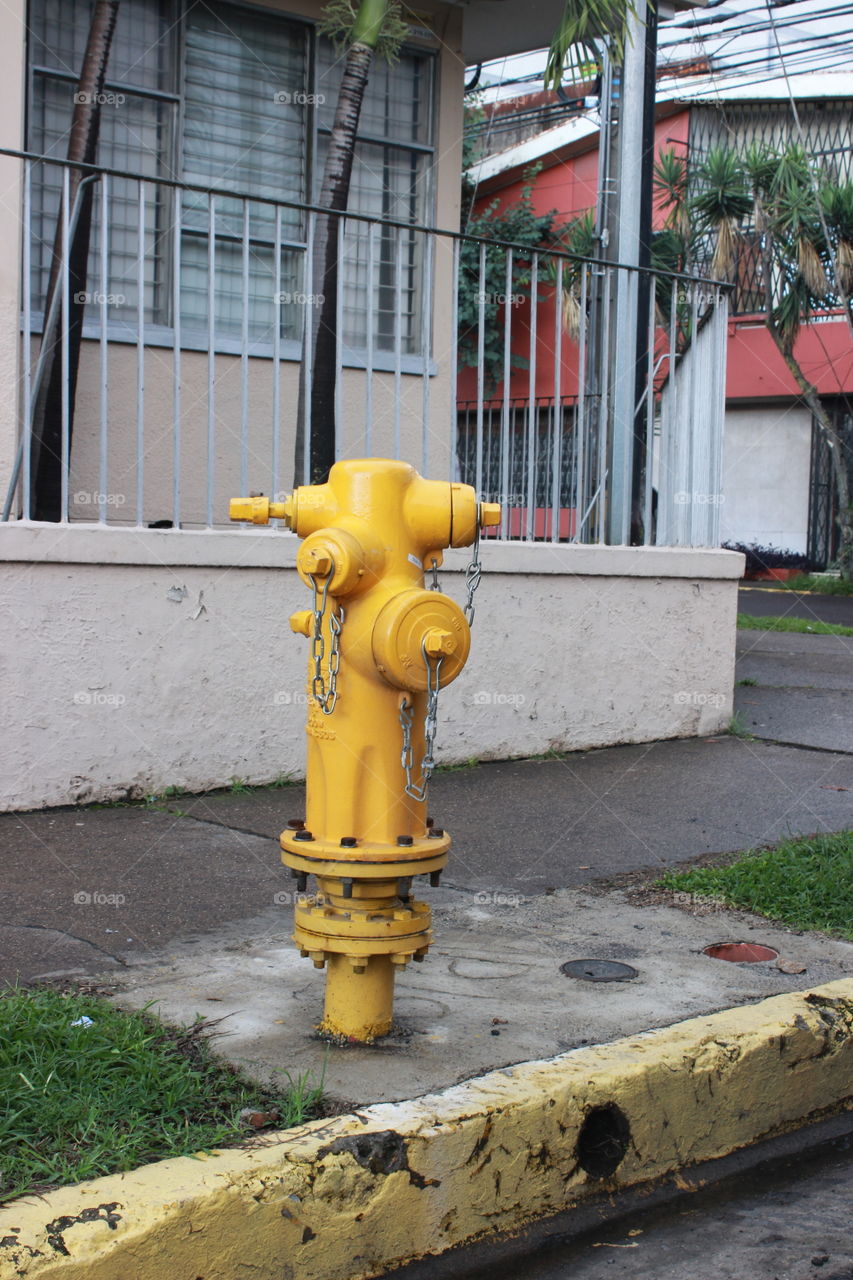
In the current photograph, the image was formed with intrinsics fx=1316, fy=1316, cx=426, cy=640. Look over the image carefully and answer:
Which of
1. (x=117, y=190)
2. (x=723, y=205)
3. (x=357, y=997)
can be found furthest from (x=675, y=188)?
(x=357, y=997)

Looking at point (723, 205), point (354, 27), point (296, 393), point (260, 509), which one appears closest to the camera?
point (260, 509)

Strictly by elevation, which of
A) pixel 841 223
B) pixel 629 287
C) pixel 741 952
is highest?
pixel 841 223

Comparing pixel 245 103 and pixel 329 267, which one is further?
pixel 245 103

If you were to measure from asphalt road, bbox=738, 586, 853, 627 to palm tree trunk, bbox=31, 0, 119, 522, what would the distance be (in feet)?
32.2

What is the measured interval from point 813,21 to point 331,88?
44.6 ft

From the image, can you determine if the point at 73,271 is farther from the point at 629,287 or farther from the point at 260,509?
the point at 260,509

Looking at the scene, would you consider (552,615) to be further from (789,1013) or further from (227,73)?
(227,73)

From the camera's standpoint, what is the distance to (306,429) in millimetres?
6094

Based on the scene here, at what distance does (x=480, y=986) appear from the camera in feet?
11.6

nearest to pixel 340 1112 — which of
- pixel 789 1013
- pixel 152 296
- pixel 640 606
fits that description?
pixel 789 1013

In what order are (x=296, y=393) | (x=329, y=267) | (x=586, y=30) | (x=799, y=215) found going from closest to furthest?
(x=329, y=267)
(x=586, y=30)
(x=296, y=393)
(x=799, y=215)

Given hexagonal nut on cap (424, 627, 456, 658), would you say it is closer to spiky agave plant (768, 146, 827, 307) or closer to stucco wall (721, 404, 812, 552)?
spiky agave plant (768, 146, 827, 307)

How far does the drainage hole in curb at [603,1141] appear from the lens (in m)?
2.83

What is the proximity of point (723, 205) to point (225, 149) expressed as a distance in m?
12.0
